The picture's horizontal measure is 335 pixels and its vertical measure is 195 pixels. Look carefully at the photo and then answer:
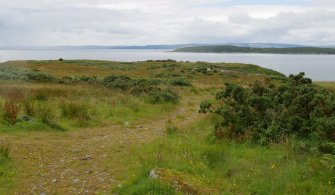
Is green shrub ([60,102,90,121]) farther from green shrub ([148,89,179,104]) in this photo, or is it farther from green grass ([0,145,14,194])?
green shrub ([148,89,179,104])

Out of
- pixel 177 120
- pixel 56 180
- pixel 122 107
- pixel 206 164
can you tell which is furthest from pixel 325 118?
pixel 122 107

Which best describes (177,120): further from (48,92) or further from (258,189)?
(258,189)

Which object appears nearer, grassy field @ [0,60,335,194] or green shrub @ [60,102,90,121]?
grassy field @ [0,60,335,194]

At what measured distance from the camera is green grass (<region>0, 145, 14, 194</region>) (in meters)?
6.10

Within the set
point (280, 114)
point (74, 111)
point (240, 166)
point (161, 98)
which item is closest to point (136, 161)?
point (240, 166)

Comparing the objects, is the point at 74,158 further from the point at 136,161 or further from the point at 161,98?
the point at 161,98

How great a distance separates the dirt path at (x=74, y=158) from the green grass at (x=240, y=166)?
0.59m

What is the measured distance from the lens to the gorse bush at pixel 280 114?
812 cm

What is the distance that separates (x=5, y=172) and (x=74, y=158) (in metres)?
1.48

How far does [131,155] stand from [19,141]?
3009mm

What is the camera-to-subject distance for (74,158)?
25.7ft

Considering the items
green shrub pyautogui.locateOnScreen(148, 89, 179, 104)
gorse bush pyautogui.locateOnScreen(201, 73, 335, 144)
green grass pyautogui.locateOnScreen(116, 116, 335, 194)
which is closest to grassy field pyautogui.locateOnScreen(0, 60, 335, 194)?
green grass pyautogui.locateOnScreen(116, 116, 335, 194)

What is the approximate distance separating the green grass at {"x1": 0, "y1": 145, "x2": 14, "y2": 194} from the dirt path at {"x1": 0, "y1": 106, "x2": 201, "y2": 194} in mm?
138

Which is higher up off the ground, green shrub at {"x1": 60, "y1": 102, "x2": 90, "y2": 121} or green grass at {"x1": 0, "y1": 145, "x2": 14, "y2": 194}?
green shrub at {"x1": 60, "y1": 102, "x2": 90, "y2": 121}
